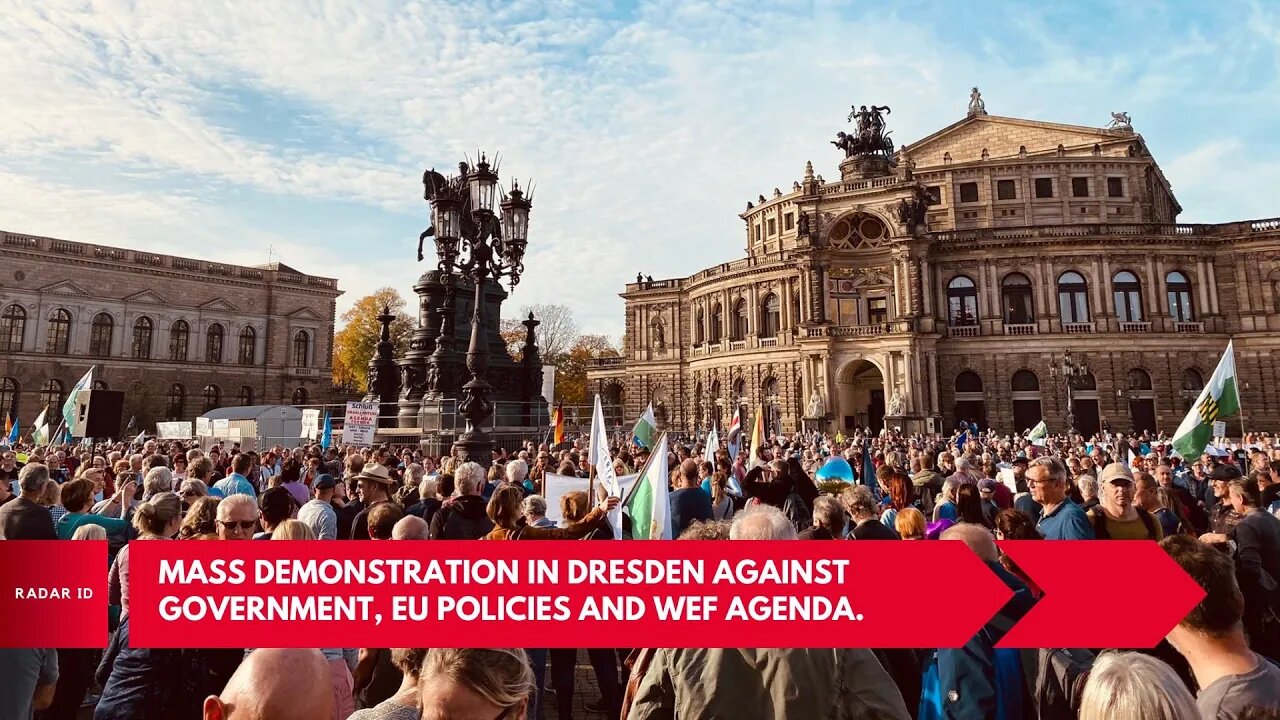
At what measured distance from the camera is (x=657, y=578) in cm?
349

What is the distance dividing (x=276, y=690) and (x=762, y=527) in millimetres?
2136

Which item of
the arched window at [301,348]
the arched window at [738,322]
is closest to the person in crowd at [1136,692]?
the arched window at [738,322]

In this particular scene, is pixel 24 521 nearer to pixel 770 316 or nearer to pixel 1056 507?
pixel 1056 507

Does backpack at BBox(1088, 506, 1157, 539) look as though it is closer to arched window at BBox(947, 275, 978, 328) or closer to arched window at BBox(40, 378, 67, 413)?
arched window at BBox(947, 275, 978, 328)

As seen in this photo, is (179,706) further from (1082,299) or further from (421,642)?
(1082,299)

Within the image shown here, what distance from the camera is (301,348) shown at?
57.1 meters

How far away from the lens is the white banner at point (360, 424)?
1698cm

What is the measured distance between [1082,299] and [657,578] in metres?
49.1

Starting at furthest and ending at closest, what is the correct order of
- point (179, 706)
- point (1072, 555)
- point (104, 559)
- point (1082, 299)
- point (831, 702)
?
point (1082, 299), point (104, 559), point (1072, 555), point (179, 706), point (831, 702)

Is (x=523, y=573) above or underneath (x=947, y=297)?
underneath

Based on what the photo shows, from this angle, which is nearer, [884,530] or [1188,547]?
[1188,547]

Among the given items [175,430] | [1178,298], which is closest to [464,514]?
[175,430]

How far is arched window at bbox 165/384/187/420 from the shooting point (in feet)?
167

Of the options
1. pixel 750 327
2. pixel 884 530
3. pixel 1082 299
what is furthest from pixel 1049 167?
pixel 884 530
